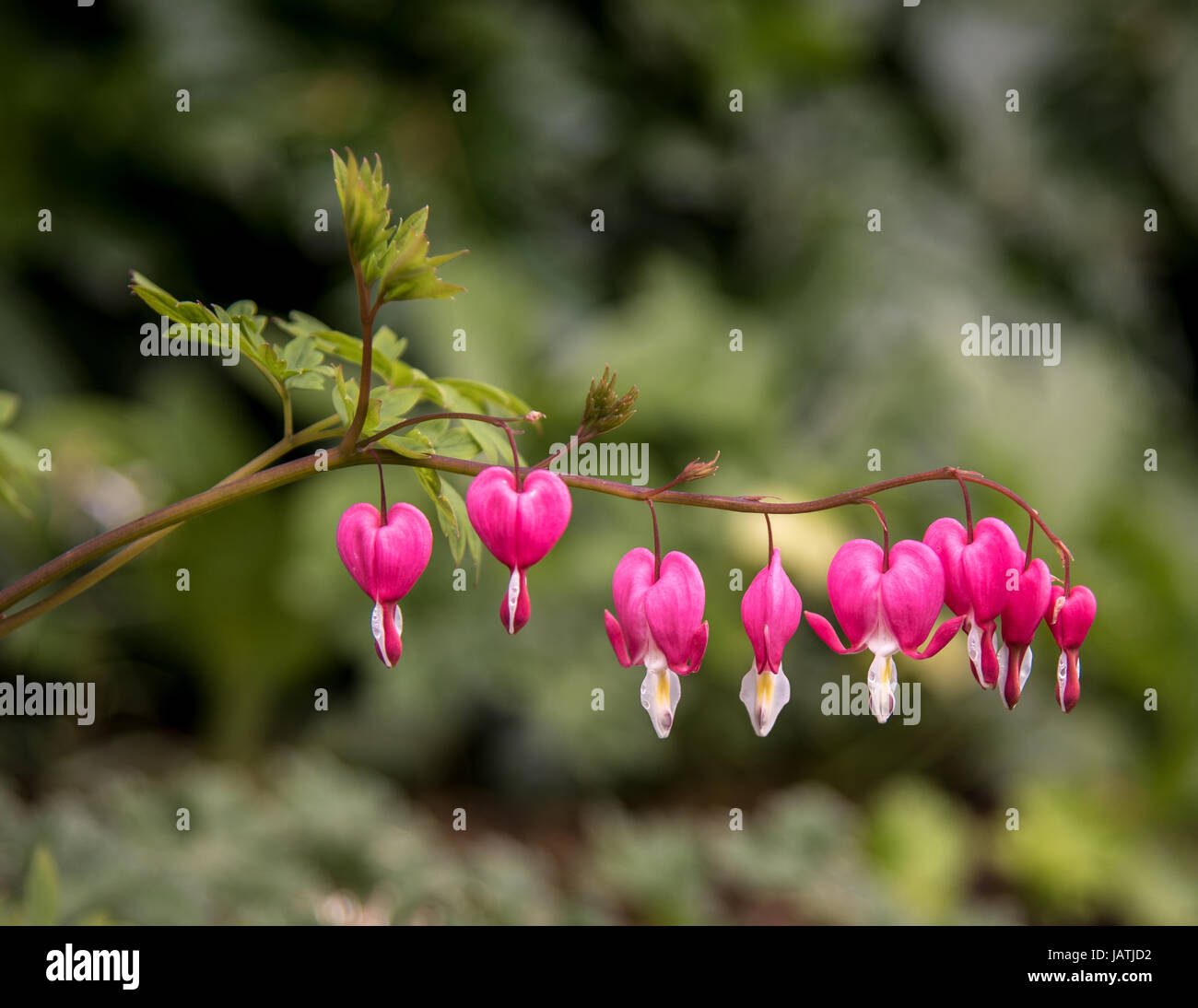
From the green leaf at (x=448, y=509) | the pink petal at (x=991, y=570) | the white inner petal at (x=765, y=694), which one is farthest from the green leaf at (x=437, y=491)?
the pink petal at (x=991, y=570)

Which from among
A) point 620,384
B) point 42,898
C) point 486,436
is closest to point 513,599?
point 486,436

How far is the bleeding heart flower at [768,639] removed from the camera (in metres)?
0.61

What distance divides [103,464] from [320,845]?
124 cm

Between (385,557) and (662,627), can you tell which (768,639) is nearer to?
(662,627)

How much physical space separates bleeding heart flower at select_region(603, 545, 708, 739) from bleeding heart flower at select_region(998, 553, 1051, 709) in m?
0.20

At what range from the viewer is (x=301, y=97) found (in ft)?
8.36

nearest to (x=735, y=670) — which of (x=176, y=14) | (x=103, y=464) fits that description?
(x=103, y=464)

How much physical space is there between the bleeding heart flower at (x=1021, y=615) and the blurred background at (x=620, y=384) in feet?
4.26

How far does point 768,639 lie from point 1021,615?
Result: 17cm

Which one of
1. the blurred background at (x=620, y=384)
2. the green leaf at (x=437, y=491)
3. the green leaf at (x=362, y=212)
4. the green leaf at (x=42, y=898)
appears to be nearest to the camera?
the green leaf at (x=362, y=212)

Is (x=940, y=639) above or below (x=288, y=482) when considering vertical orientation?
below

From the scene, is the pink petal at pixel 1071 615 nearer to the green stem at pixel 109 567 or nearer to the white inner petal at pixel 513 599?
the white inner petal at pixel 513 599

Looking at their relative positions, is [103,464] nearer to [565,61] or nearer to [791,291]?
[565,61]

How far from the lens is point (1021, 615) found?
0.63m
